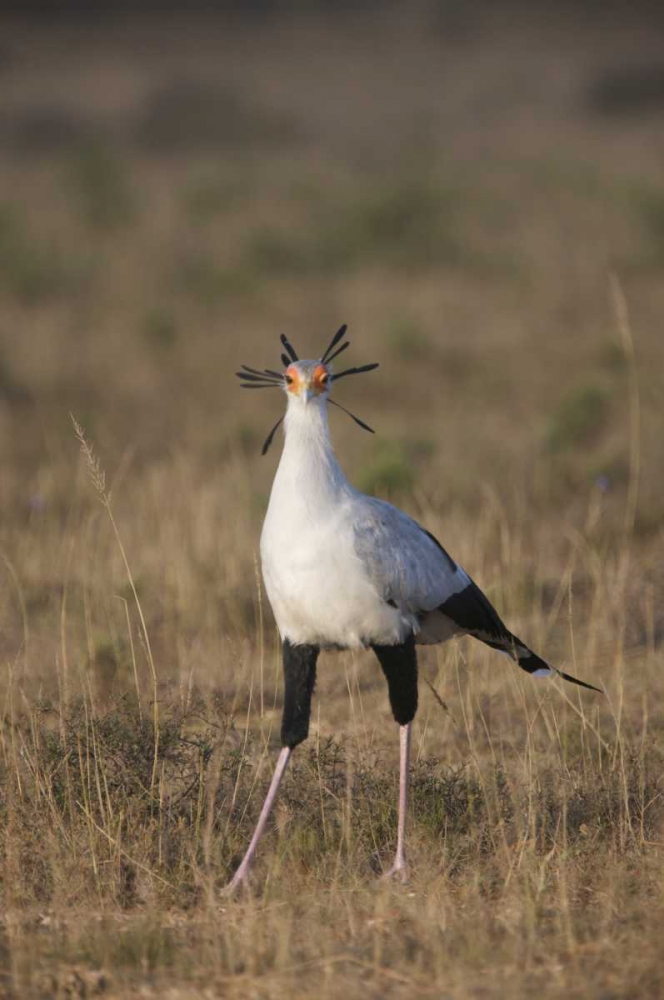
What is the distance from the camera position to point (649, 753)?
5.11 m

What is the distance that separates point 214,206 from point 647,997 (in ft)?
74.3

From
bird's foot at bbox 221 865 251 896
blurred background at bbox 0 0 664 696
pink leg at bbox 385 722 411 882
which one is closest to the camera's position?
bird's foot at bbox 221 865 251 896

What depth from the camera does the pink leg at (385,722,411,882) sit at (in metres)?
4.39

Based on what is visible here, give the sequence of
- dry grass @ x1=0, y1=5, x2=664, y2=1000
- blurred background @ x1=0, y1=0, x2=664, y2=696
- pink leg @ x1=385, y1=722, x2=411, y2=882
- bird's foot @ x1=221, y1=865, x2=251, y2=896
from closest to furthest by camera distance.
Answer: dry grass @ x1=0, y1=5, x2=664, y2=1000 → bird's foot @ x1=221, y1=865, x2=251, y2=896 → pink leg @ x1=385, y1=722, x2=411, y2=882 → blurred background @ x1=0, y1=0, x2=664, y2=696

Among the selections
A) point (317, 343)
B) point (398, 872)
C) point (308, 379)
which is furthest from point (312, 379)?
point (317, 343)

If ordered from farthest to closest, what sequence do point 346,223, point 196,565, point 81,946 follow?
1. point 346,223
2. point 196,565
3. point 81,946

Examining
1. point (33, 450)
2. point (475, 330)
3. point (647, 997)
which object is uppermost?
point (475, 330)

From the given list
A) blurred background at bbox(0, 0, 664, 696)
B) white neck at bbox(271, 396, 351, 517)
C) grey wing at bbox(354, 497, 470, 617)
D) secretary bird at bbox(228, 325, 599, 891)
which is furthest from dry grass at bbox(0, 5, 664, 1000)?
white neck at bbox(271, 396, 351, 517)

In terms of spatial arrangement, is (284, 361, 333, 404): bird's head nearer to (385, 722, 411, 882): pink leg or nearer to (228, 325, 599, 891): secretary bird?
(228, 325, 599, 891): secretary bird

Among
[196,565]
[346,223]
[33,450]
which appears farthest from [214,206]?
[196,565]

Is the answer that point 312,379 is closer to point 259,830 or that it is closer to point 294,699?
point 294,699

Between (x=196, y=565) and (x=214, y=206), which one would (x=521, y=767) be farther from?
(x=214, y=206)

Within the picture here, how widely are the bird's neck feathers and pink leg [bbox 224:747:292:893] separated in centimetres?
86

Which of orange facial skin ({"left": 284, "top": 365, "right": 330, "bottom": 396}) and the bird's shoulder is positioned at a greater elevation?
orange facial skin ({"left": 284, "top": 365, "right": 330, "bottom": 396})
